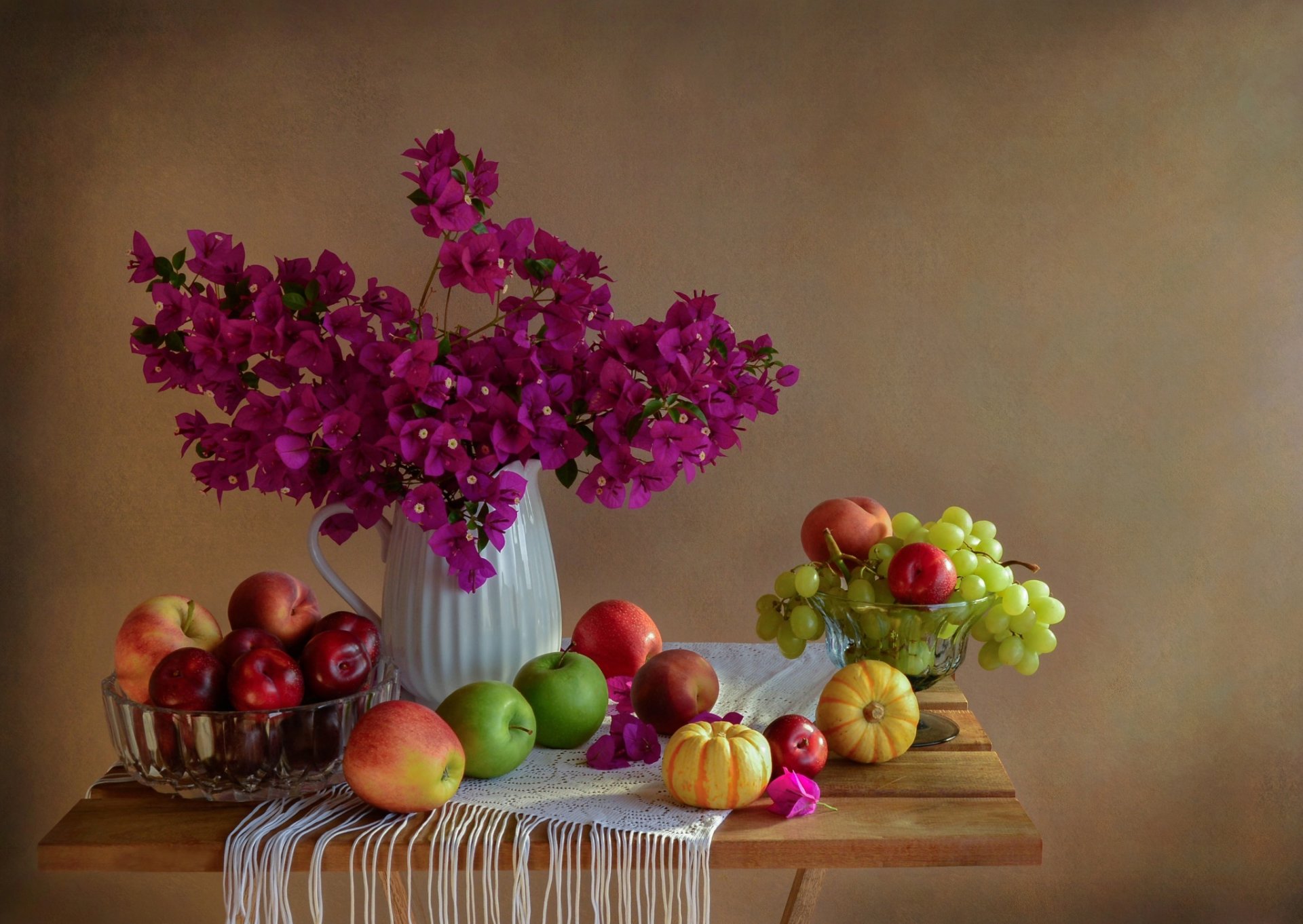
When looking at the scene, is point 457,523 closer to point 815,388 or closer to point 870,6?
point 815,388

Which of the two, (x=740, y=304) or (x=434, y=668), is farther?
(x=740, y=304)

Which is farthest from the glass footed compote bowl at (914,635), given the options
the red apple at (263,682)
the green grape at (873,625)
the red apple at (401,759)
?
the red apple at (263,682)

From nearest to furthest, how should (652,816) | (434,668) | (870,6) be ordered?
(652,816) → (434,668) → (870,6)

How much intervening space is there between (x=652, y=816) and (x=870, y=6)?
1.46 metres

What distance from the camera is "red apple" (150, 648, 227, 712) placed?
982mm

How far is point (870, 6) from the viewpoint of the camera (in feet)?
6.25

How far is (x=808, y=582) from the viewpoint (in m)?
1.27

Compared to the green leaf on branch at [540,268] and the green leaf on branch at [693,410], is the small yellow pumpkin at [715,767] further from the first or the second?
the green leaf on branch at [540,268]

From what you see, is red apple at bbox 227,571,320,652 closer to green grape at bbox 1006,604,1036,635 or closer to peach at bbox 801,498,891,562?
peach at bbox 801,498,891,562

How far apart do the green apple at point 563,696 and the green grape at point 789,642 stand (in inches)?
10.6

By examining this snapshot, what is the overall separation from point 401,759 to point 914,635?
56 centimetres

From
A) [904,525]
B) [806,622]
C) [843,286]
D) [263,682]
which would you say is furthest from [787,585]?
[843,286]

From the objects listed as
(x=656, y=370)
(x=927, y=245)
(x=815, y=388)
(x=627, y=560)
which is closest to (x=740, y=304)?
(x=815, y=388)

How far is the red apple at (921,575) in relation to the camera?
1.18 meters
